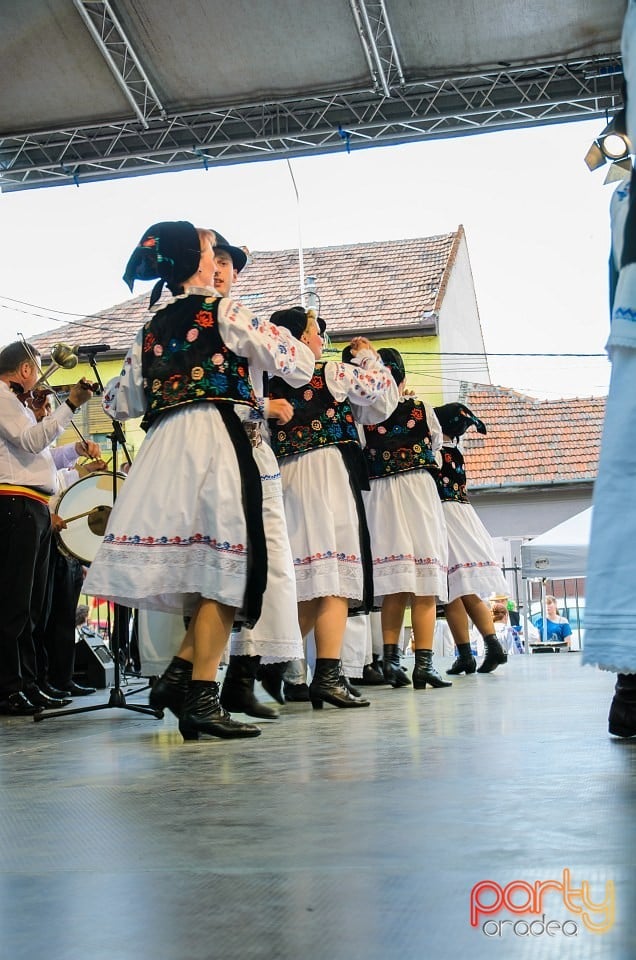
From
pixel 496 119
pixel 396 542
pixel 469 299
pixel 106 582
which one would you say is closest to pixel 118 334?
pixel 469 299

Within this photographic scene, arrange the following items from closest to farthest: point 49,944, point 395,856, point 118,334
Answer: point 49,944, point 395,856, point 118,334

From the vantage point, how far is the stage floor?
3.45 feet

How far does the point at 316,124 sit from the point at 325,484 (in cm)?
587

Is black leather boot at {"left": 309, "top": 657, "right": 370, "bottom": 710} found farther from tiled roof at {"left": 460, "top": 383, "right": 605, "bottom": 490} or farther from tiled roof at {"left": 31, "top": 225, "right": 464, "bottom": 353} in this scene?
tiled roof at {"left": 460, "top": 383, "right": 605, "bottom": 490}

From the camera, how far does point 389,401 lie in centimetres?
477

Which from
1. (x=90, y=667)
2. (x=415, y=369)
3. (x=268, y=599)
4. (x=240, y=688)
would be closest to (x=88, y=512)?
(x=240, y=688)

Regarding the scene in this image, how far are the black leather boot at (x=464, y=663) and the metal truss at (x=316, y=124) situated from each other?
4.63m

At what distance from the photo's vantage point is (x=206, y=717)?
3025 millimetres

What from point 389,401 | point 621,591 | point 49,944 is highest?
point 389,401

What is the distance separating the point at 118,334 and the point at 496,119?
12.5 meters

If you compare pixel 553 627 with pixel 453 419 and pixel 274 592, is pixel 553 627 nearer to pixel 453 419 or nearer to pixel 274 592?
pixel 453 419

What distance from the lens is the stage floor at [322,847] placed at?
1.05 meters

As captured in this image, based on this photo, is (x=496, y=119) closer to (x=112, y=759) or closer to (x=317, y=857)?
(x=112, y=759)

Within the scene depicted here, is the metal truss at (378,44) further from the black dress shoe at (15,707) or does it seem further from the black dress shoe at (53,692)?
the black dress shoe at (15,707)
